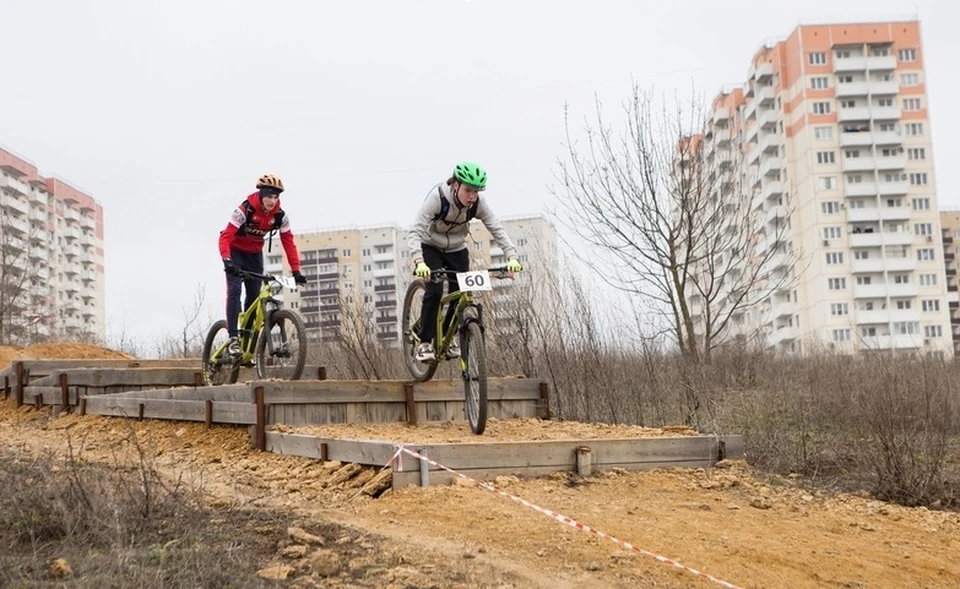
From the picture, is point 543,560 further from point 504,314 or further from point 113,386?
point 504,314

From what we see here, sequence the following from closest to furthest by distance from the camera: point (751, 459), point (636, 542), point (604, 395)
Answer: point (636, 542), point (751, 459), point (604, 395)

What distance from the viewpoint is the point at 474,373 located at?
8.79 metres

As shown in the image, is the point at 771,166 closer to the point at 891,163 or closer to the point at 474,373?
the point at 891,163

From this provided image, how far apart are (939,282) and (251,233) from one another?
3445 inches

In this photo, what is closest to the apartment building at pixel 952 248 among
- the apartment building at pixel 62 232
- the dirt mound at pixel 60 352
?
the apartment building at pixel 62 232

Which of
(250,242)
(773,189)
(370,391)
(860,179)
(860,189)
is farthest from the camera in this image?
(773,189)

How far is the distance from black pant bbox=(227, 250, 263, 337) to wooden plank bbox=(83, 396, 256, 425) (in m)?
1.25

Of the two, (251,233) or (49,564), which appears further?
(251,233)

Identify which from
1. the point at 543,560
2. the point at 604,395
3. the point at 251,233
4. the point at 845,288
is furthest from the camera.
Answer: the point at 845,288

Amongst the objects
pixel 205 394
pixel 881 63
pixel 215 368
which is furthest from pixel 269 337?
pixel 881 63

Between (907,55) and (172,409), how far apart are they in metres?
91.7

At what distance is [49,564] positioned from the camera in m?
4.59

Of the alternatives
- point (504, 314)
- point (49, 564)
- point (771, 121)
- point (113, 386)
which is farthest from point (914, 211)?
point (49, 564)

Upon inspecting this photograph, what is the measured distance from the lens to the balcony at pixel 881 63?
86375 mm
